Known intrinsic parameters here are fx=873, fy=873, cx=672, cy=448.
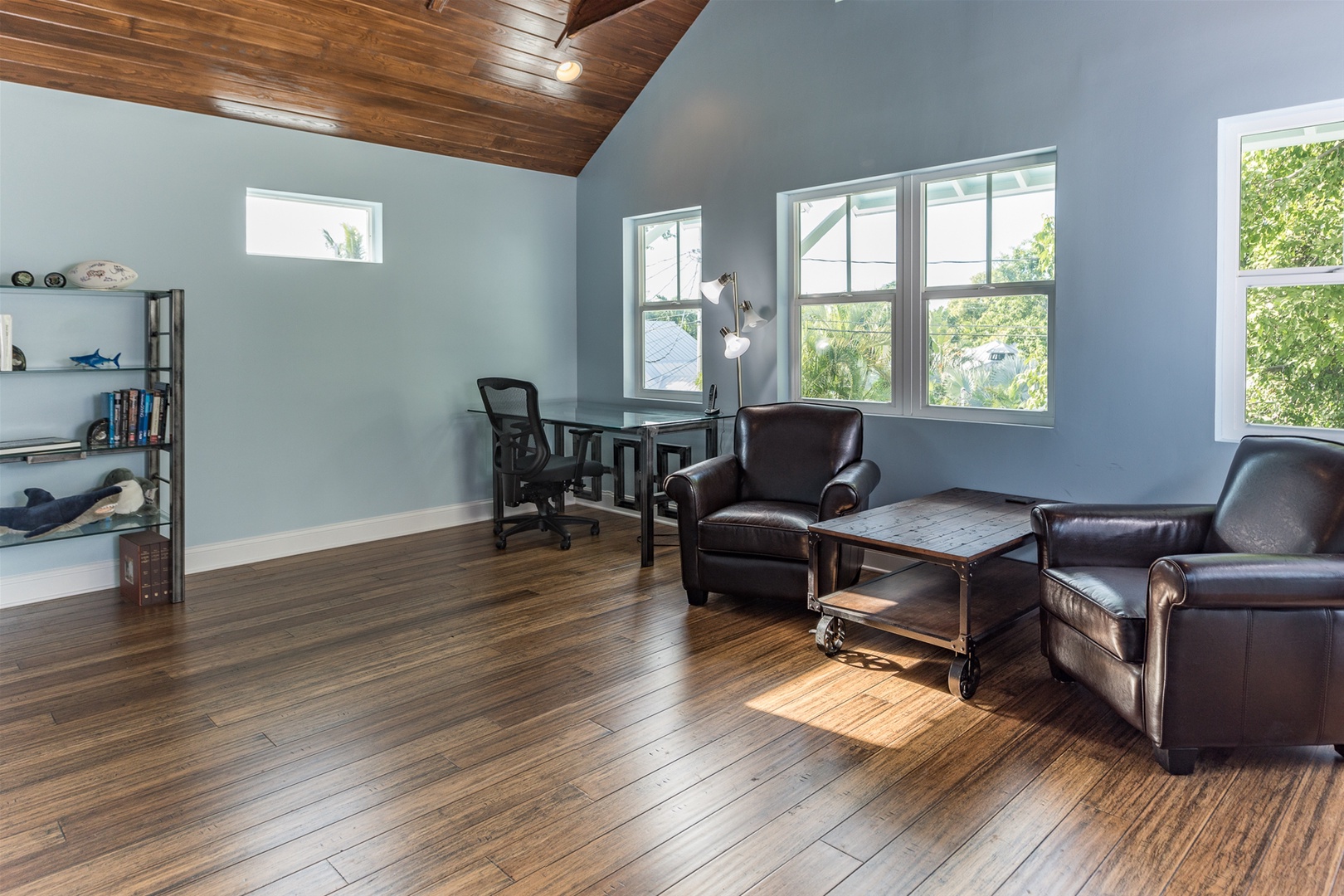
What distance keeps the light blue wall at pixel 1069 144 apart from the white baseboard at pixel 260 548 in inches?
87.9

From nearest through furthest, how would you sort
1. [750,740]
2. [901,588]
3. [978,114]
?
[750,740], [901,588], [978,114]

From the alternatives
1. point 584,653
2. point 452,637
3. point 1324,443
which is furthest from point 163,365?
point 1324,443

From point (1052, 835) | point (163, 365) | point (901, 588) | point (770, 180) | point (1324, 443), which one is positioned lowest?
point (1052, 835)

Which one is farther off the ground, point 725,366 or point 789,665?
point 725,366

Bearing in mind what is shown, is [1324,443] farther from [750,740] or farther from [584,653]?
[584,653]

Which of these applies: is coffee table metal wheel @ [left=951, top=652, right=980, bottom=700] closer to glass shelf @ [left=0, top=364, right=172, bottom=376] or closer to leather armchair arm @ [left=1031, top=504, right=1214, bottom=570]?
leather armchair arm @ [left=1031, top=504, right=1214, bottom=570]

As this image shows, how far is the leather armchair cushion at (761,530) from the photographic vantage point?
3732mm

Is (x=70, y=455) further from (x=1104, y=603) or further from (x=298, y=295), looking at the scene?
(x=1104, y=603)

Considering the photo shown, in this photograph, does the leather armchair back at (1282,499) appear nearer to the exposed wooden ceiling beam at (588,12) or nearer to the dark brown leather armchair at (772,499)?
the dark brown leather armchair at (772,499)

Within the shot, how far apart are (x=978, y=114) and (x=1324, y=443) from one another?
7.04 feet

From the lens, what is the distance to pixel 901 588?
3547 millimetres

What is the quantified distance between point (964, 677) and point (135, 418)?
3.87m

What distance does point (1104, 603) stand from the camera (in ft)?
8.48

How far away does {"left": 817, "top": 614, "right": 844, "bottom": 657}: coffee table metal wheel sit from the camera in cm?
342
